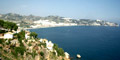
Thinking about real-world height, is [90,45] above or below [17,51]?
below

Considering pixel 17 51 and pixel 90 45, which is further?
pixel 90 45

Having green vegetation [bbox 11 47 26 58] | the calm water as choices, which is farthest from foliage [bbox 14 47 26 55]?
the calm water

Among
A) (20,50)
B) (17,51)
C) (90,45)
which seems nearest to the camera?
(17,51)

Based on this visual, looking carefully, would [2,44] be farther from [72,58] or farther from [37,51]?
[72,58]

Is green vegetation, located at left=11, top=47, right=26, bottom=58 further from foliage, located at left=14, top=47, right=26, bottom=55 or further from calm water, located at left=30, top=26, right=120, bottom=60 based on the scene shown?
calm water, located at left=30, top=26, right=120, bottom=60

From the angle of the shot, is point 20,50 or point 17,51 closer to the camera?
point 17,51

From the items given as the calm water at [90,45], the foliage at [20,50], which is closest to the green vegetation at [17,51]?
the foliage at [20,50]

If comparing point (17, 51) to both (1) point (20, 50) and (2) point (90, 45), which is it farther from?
(2) point (90, 45)

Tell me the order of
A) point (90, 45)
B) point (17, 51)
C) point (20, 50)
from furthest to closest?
point (90, 45), point (20, 50), point (17, 51)

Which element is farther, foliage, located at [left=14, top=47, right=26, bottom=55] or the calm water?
the calm water

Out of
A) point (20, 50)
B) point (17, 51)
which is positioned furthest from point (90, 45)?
point (17, 51)

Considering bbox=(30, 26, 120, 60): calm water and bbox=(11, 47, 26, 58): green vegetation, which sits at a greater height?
bbox=(11, 47, 26, 58): green vegetation

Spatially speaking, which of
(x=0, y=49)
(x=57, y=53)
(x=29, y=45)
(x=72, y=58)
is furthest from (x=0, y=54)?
(x=72, y=58)
